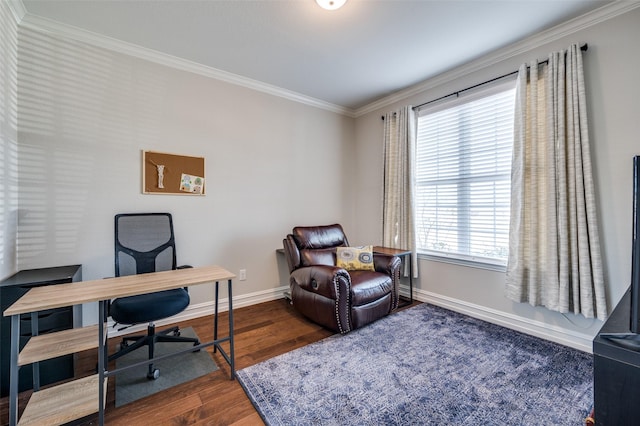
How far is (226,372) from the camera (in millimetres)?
1890

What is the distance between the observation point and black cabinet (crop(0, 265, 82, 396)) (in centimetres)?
164

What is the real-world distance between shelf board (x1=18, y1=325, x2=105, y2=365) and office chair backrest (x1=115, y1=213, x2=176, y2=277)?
1.70 feet

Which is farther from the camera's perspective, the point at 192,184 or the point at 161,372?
the point at 192,184

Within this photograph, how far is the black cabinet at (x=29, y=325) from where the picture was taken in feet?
5.39

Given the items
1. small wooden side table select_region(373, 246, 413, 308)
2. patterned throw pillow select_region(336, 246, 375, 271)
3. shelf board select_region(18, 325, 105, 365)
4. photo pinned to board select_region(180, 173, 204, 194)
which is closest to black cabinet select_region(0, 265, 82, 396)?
shelf board select_region(18, 325, 105, 365)

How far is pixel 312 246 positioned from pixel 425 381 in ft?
5.58

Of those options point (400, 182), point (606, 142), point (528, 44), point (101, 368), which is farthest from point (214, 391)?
point (528, 44)

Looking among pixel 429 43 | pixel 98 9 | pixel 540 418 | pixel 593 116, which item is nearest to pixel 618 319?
pixel 540 418

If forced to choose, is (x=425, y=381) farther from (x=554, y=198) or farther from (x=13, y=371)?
(x=13, y=371)

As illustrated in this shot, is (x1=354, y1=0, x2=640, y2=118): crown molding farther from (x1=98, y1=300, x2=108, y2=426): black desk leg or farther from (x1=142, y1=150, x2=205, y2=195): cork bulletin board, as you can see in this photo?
(x1=98, y1=300, x2=108, y2=426): black desk leg

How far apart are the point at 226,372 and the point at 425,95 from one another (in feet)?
11.4

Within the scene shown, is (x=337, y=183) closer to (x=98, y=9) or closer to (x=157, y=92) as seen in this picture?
(x=157, y=92)

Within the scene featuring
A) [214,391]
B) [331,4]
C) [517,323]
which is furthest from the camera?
[517,323]

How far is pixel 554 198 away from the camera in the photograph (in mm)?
2189
